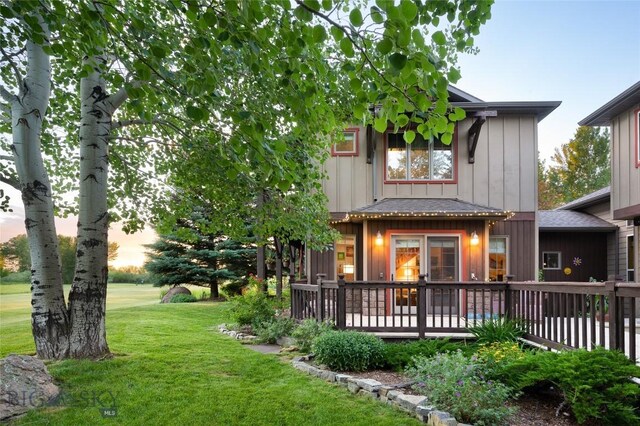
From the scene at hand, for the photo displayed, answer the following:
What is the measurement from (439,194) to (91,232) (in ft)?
25.7

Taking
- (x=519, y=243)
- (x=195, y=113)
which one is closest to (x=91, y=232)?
(x=195, y=113)

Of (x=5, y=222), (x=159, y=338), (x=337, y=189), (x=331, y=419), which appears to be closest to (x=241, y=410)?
(x=331, y=419)

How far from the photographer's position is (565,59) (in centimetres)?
1834

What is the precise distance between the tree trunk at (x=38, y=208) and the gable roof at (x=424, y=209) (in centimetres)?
598

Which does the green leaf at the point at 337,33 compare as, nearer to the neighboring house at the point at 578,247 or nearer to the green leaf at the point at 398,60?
the green leaf at the point at 398,60

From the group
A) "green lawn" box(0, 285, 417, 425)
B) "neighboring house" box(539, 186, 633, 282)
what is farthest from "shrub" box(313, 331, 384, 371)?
"neighboring house" box(539, 186, 633, 282)

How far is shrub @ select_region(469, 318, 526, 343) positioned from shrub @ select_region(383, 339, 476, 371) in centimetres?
28

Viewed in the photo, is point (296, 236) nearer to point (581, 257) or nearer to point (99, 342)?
point (99, 342)

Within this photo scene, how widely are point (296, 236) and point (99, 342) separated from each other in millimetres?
3323

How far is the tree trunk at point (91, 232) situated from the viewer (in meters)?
5.72

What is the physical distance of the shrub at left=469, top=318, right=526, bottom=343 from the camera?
20.0ft

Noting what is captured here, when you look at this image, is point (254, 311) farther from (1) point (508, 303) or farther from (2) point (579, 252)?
(2) point (579, 252)

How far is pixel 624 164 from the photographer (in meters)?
9.47

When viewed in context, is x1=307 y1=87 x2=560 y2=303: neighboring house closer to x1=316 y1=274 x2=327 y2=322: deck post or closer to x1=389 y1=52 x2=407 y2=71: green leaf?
x1=316 y1=274 x2=327 y2=322: deck post
